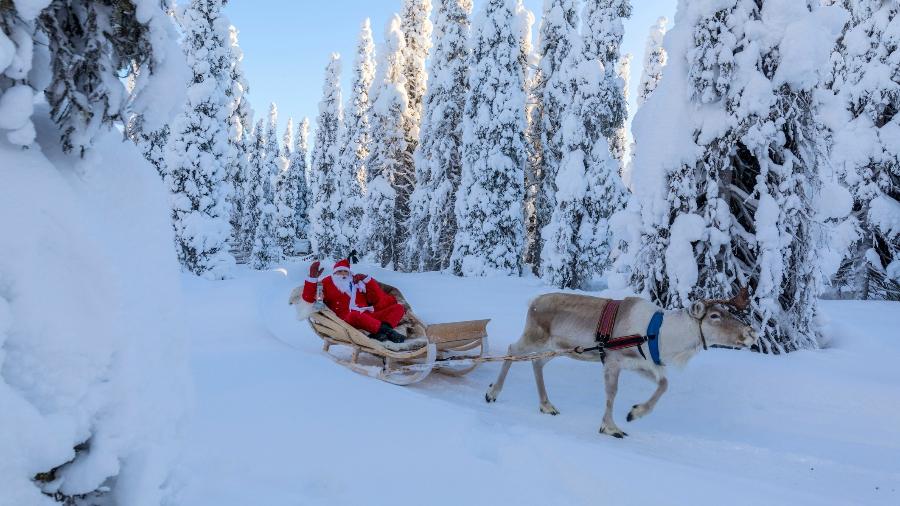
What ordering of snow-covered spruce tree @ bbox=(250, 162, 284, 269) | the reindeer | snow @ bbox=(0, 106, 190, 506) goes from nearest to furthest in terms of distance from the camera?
snow @ bbox=(0, 106, 190, 506) → the reindeer → snow-covered spruce tree @ bbox=(250, 162, 284, 269)

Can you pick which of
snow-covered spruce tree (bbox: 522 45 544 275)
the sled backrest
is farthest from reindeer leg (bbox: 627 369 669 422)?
snow-covered spruce tree (bbox: 522 45 544 275)

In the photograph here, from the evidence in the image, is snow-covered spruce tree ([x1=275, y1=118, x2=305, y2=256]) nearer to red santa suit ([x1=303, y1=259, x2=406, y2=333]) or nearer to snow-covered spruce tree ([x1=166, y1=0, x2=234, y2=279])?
snow-covered spruce tree ([x1=166, y1=0, x2=234, y2=279])

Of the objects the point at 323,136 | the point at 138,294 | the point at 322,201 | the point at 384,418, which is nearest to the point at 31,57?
the point at 138,294

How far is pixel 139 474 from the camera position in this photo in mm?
1801

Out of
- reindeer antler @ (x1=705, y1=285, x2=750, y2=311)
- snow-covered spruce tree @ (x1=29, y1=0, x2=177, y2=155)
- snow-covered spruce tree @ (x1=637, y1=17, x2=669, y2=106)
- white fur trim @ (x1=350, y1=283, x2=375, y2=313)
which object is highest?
snow-covered spruce tree @ (x1=637, y1=17, x2=669, y2=106)

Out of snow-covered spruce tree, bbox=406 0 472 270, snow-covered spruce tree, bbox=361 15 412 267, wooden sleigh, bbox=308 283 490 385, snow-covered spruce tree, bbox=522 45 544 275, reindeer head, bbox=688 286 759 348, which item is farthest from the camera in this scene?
snow-covered spruce tree, bbox=361 15 412 267

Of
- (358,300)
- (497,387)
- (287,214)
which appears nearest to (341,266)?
(358,300)

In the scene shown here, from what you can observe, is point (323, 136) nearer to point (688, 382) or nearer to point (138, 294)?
point (688, 382)

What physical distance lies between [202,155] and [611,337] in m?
19.7

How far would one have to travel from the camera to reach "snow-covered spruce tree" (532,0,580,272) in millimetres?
22875

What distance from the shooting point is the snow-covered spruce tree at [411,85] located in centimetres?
3106

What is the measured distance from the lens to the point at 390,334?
757 centimetres

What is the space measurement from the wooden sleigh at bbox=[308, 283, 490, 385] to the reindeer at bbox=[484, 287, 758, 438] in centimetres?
77

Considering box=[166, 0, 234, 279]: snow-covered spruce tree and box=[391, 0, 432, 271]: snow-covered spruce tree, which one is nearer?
box=[166, 0, 234, 279]: snow-covered spruce tree
